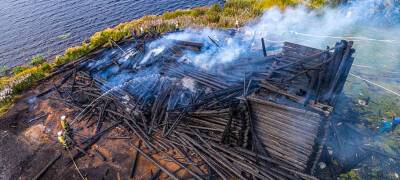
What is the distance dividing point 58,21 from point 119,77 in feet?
64.2

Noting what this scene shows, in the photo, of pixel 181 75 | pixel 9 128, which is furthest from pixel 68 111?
pixel 181 75

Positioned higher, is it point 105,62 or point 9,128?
point 105,62

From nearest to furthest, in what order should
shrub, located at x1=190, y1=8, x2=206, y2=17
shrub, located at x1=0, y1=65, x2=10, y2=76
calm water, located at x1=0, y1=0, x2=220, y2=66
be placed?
shrub, located at x1=0, y1=65, x2=10, y2=76
shrub, located at x1=190, y1=8, x2=206, y2=17
calm water, located at x1=0, y1=0, x2=220, y2=66

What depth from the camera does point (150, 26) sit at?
22984mm

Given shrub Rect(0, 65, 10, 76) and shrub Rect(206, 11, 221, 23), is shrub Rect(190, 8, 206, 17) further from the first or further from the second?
shrub Rect(0, 65, 10, 76)

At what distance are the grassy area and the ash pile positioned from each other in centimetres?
244

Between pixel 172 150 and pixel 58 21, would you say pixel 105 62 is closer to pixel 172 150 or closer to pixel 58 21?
pixel 172 150

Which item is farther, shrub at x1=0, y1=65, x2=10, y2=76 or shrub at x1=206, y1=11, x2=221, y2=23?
shrub at x1=206, y1=11, x2=221, y2=23

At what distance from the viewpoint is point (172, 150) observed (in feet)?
38.3

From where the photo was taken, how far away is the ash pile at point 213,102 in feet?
31.3

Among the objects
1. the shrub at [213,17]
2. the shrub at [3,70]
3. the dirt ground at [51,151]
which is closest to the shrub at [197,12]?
the shrub at [213,17]

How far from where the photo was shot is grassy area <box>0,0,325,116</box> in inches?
699

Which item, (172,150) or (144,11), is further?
(144,11)

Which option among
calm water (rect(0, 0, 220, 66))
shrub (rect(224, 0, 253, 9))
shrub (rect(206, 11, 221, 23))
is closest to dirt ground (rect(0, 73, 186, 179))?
calm water (rect(0, 0, 220, 66))
